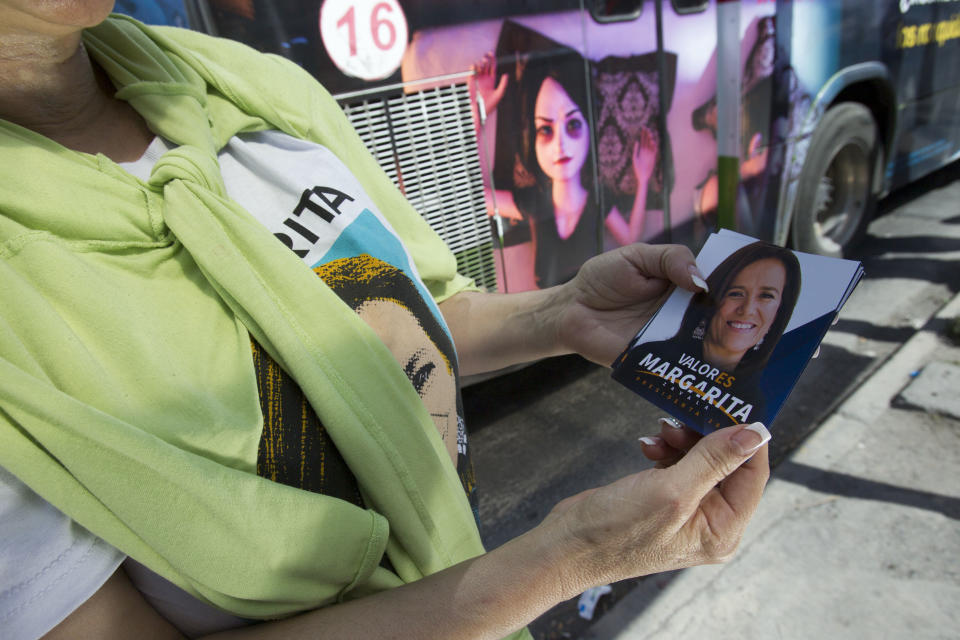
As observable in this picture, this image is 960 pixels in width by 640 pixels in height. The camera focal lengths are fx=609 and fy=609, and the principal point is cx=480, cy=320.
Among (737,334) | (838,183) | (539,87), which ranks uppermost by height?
(539,87)

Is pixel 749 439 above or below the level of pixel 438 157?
below

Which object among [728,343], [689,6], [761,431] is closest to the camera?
[761,431]

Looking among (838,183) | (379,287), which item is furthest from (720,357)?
(838,183)

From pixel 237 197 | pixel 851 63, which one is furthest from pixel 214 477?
pixel 851 63

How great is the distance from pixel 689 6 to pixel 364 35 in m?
1.66

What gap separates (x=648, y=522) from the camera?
2.66ft

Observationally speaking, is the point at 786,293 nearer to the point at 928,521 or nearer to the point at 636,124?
the point at 928,521

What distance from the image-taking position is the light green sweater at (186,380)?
2.01 feet

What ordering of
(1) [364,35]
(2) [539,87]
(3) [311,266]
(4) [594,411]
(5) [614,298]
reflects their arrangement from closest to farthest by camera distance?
(3) [311,266] < (5) [614,298] < (1) [364,35] < (2) [539,87] < (4) [594,411]

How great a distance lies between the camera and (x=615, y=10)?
8.57 feet

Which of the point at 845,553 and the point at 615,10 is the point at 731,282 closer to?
the point at 845,553

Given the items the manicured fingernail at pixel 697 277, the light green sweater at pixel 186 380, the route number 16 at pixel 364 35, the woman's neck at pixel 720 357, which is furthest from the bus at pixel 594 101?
the woman's neck at pixel 720 357

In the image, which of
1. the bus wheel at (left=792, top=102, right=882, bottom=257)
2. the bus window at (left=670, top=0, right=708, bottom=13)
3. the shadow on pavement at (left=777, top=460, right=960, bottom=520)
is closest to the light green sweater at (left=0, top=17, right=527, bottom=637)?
the shadow on pavement at (left=777, top=460, right=960, bottom=520)

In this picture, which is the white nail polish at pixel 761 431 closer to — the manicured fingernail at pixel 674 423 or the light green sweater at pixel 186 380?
the manicured fingernail at pixel 674 423
